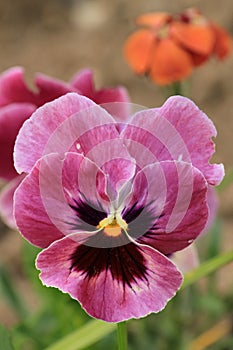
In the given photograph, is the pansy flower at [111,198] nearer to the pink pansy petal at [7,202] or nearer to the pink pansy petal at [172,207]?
the pink pansy petal at [172,207]

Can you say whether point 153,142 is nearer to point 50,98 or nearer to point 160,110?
point 160,110

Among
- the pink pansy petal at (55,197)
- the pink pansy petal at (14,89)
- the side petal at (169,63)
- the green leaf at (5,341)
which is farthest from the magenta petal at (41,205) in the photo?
the side petal at (169,63)

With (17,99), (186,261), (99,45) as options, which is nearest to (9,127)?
(17,99)

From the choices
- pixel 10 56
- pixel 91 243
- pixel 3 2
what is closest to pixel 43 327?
pixel 91 243

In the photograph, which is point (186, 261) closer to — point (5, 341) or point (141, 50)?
point (5, 341)

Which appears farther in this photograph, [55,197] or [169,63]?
[169,63]

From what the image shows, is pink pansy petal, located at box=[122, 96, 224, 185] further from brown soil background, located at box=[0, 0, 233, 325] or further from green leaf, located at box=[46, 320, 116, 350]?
brown soil background, located at box=[0, 0, 233, 325]
